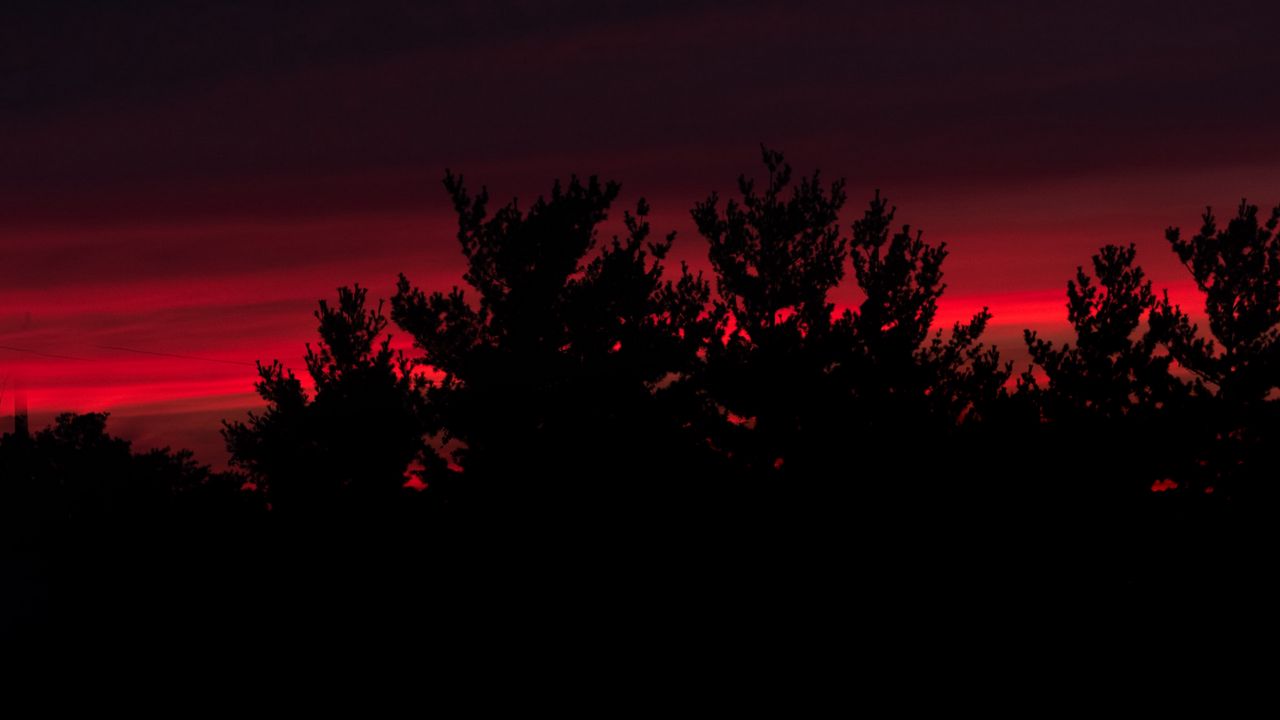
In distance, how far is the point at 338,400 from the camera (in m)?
42.3

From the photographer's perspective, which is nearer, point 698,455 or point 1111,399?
point 698,455

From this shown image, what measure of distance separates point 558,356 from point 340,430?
34.3ft

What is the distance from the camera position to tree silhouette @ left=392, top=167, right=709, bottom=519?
32.8 metres

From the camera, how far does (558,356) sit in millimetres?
35625

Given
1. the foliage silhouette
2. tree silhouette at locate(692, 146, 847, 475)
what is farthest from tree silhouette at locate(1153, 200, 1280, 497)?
tree silhouette at locate(692, 146, 847, 475)

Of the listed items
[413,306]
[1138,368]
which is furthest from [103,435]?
[1138,368]

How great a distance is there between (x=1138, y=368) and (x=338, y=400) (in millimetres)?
31043

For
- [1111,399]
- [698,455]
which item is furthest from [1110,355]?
[698,455]

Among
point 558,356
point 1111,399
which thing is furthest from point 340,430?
point 1111,399

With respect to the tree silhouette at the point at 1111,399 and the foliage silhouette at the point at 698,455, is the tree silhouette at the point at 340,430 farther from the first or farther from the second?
the tree silhouette at the point at 1111,399

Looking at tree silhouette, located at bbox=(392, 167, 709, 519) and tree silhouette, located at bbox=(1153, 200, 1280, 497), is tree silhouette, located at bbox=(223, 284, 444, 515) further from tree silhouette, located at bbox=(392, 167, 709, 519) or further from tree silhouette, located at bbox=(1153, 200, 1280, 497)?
tree silhouette, located at bbox=(1153, 200, 1280, 497)

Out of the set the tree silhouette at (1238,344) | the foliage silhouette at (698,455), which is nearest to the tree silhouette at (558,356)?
the foliage silhouette at (698,455)

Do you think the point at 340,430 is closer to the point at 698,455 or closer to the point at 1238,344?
the point at 698,455

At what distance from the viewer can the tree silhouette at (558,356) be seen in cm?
3278
